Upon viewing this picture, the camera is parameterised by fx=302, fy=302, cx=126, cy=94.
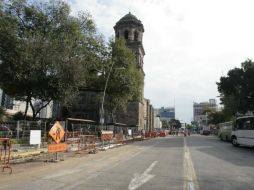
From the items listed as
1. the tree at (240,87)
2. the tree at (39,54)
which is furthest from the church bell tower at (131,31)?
the tree at (39,54)

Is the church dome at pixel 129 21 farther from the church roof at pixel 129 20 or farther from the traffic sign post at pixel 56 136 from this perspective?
the traffic sign post at pixel 56 136

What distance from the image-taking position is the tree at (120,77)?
4956 centimetres

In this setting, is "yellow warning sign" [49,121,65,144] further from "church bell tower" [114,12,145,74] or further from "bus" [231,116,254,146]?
"church bell tower" [114,12,145,74]

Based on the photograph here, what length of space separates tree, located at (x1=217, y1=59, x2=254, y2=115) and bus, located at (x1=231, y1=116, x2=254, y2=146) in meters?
20.7

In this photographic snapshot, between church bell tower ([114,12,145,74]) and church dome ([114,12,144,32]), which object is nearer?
church dome ([114,12,144,32])

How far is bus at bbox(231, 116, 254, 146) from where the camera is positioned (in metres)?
25.0

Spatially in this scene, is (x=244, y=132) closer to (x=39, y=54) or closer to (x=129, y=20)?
(x=39, y=54)

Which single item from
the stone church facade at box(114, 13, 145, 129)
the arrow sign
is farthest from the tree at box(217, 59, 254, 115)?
the arrow sign

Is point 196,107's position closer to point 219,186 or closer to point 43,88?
point 43,88

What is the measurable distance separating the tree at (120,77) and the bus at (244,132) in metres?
23.8

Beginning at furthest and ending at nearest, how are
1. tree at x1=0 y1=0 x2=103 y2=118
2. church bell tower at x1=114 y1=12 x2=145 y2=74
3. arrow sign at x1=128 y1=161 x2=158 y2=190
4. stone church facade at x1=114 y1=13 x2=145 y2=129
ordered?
stone church facade at x1=114 y1=13 x2=145 y2=129
church bell tower at x1=114 y1=12 x2=145 y2=74
tree at x1=0 y1=0 x2=103 y2=118
arrow sign at x1=128 y1=161 x2=158 y2=190

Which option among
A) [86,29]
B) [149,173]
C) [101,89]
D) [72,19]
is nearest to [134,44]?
[101,89]

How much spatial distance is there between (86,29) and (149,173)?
35234 mm

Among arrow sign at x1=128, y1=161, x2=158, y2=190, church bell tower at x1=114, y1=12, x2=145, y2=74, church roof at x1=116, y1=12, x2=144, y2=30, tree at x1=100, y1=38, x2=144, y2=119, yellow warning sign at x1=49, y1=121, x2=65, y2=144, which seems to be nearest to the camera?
arrow sign at x1=128, y1=161, x2=158, y2=190
